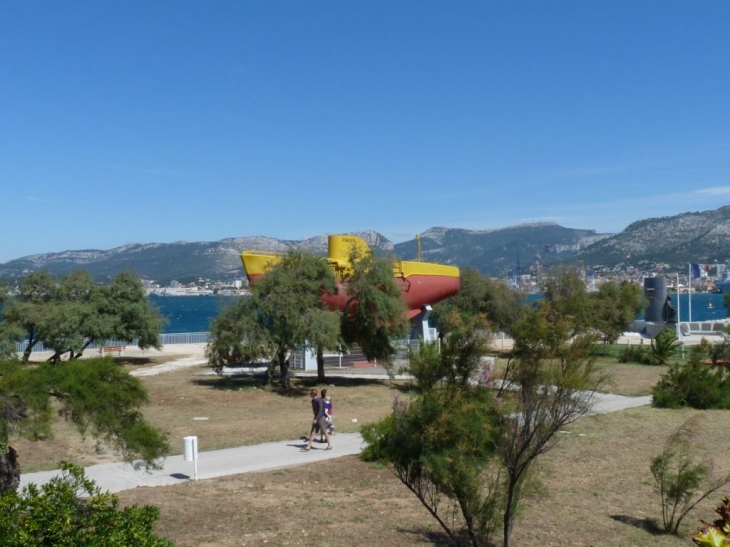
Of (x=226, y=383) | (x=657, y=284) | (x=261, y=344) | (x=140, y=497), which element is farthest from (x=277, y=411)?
(x=657, y=284)

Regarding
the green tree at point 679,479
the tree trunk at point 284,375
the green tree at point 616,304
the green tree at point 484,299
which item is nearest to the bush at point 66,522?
the green tree at point 679,479

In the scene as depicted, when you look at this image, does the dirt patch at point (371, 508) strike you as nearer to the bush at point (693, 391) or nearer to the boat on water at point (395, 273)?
the bush at point (693, 391)

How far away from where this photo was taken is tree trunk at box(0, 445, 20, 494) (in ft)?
27.8

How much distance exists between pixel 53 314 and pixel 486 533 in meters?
25.4

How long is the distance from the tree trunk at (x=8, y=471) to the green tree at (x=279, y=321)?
15.5 m

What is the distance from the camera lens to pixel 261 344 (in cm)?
2447

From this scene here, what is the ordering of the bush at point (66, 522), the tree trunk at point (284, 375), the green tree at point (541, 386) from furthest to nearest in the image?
the tree trunk at point (284, 375)
the green tree at point (541, 386)
the bush at point (66, 522)

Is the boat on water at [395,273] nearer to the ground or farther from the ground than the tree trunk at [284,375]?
farther from the ground

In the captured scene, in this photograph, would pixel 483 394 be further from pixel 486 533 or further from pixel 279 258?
pixel 279 258

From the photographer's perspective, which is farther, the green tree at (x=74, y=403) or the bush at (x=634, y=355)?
the bush at (x=634, y=355)

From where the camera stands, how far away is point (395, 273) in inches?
1304

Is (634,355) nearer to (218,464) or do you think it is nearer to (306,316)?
(306,316)

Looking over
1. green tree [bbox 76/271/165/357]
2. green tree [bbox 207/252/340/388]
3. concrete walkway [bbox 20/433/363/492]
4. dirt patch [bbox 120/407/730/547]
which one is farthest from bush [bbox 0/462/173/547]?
green tree [bbox 76/271/165/357]

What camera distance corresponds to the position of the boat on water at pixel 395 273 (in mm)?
27750
